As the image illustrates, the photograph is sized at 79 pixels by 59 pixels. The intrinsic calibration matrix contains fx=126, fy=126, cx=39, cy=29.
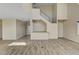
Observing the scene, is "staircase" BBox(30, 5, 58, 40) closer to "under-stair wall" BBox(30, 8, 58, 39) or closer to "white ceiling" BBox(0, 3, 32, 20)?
"under-stair wall" BBox(30, 8, 58, 39)

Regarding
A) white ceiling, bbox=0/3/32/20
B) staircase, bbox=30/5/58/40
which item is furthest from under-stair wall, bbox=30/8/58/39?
white ceiling, bbox=0/3/32/20

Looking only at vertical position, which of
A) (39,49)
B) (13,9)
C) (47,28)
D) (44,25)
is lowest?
(39,49)

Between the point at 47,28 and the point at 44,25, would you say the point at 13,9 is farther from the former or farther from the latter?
the point at 47,28

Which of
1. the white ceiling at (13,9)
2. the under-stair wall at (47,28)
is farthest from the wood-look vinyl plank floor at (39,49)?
the under-stair wall at (47,28)

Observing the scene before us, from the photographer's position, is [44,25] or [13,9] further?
[44,25]

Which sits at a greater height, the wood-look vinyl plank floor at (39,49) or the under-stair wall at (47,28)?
the under-stair wall at (47,28)

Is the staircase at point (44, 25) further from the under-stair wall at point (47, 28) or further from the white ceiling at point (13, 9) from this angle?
the white ceiling at point (13, 9)

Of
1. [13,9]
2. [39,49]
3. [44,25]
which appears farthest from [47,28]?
[39,49]

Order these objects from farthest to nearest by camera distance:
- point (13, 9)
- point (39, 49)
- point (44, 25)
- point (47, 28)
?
point (47, 28) < point (44, 25) < point (13, 9) < point (39, 49)

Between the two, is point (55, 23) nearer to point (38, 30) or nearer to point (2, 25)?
point (38, 30)

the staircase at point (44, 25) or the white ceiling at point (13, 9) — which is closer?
the white ceiling at point (13, 9)

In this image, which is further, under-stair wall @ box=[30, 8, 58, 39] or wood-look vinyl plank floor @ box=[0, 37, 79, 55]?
under-stair wall @ box=[30, 8, 58, 39]
